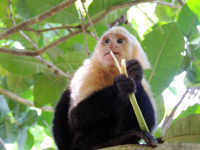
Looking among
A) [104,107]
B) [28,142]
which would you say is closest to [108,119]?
[104,107]

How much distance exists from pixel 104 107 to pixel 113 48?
88cm

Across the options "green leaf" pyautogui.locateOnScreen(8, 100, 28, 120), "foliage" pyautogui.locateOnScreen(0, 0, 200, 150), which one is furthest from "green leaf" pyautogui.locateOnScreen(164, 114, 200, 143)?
"green leaf" pyautogui.locateOnScreen(8, 100, 28, 120)

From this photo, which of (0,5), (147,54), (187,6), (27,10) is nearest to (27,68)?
(27,10)

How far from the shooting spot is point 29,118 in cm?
441

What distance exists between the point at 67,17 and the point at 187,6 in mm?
1912

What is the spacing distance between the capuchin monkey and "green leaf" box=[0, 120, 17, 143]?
6.76 ft

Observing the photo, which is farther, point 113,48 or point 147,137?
point 113,48

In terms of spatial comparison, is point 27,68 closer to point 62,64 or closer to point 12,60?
point 12,60

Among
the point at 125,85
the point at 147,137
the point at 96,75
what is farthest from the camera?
the point at 96,75

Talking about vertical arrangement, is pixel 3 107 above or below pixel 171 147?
above

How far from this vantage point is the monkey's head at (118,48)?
271cm

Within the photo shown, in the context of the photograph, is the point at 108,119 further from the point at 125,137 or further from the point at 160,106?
the point at 160,106

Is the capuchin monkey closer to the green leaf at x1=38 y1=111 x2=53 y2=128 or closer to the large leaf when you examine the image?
the large leaf

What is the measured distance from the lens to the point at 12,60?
3.41 metres
